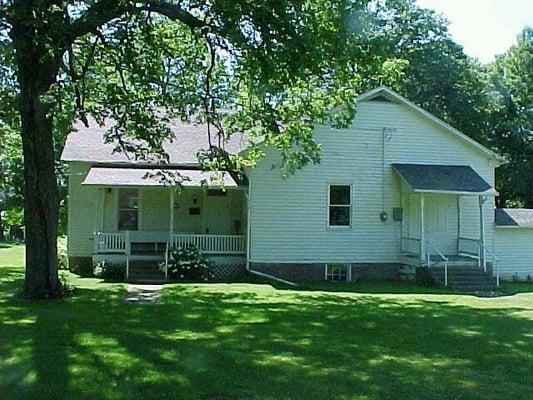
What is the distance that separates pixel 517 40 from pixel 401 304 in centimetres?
3599

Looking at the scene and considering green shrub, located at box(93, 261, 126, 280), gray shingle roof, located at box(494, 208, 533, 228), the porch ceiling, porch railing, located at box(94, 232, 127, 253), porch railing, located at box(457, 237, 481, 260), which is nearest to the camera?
green shrub, located at box(93, 261, 126, 280)

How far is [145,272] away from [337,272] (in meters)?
6.86

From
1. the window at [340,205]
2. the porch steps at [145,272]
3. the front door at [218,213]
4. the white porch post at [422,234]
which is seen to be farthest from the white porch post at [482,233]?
the porch steps at [145,272]

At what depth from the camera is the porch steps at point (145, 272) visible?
2100 cm

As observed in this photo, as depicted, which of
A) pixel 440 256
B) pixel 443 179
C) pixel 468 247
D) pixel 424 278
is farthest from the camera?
pixel 468 247

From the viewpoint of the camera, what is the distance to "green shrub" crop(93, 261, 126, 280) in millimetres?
21469

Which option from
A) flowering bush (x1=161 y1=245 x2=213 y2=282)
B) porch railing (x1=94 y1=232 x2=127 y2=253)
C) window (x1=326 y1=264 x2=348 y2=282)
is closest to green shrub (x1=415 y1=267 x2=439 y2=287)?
window (x1=326 y1=264 x2=348 y2=282)

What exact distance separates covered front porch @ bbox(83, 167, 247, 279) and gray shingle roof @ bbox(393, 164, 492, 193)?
584cm

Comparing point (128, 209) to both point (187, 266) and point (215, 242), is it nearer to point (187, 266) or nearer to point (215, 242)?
point (215, 242)

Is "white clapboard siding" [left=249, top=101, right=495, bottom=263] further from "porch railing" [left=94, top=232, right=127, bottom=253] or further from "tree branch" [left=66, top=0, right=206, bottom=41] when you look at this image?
"tree branch" [left=66, top=0, right=206, bottom=41]

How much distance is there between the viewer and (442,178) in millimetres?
23250

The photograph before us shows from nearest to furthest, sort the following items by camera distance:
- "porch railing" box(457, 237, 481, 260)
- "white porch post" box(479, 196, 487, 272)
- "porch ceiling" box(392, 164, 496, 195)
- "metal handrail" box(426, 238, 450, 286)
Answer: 1. "metal handrail" box(426, 238, 450, 286)
2. "porch ceiling" box(392, 164, 496, 195)
3. "white porch post" box(479, 196, 487, 272)
4. "porch railing" box(457, 237, 481, 260)

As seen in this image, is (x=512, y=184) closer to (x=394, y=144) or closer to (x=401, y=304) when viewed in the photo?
(x=394, y=144)

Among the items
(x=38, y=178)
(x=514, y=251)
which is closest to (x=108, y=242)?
(x=38, y=178)
